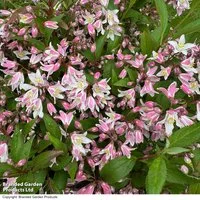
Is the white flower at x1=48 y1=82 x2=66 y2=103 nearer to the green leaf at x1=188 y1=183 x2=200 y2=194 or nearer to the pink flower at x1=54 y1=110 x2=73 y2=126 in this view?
the pink flower at x1=54 y1=110 x2=73 y2=126

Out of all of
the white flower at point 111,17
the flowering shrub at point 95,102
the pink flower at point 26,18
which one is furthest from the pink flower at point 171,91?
the pink flower at point 26,18

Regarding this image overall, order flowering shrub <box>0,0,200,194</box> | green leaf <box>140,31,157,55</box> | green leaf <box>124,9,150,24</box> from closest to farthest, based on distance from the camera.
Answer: flowering shrub <box>0,0,200,194</box>, green leaf <box>140,31,157,55</box>, green leaf <box>124,9,150,24</box>

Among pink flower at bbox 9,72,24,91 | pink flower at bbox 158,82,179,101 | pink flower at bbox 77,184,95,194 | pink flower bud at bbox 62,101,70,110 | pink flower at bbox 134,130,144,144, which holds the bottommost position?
pink flower at bbox 77,184,95,194

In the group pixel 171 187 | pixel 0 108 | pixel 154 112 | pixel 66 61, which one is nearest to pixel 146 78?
pixel 154 112

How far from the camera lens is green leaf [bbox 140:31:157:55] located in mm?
1606

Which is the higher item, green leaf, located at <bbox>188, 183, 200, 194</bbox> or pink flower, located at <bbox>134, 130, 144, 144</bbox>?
pink flower, located at <bbox>134, 130, 144, 144</bbox>

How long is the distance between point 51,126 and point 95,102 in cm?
19

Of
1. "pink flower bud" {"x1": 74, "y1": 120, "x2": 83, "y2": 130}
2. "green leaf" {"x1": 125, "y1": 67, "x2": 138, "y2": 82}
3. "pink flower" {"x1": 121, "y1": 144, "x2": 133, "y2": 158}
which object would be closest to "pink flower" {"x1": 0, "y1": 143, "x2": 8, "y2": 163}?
→ "pink flower bud" {"x1": 74, "y1": 120, "x2": 83, "y2": 130}

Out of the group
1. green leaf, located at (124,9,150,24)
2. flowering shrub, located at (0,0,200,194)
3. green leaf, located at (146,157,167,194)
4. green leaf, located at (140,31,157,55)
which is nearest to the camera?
green leaf, located at (146,157,167,194)

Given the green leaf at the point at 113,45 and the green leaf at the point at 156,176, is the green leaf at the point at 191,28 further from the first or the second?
the green leaf at the point at 156,176

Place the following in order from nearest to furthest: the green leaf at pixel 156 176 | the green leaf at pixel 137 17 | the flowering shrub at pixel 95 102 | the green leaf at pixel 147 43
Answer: the green leaf at pixel 156 176, the flowering shrub at pixel 95 102, the green leaf at pixel 147 43, the green leaf at pixel 137 17

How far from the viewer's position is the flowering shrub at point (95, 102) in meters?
1.49

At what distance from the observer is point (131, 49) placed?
5.65 ft

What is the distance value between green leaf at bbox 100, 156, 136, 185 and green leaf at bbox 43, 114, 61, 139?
0.20 meters
